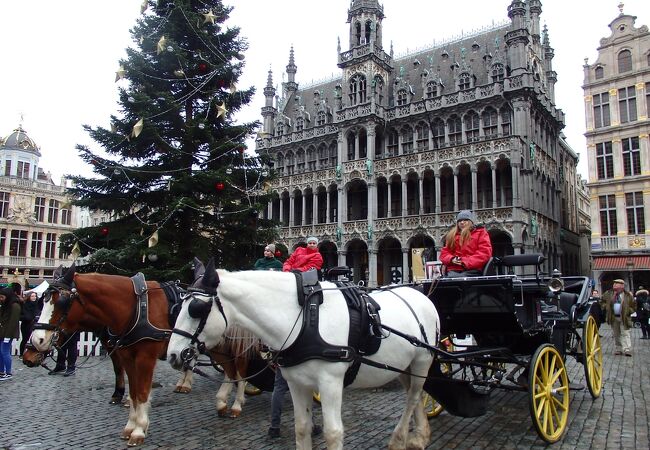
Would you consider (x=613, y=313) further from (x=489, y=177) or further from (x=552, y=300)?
(x=489, y=177)

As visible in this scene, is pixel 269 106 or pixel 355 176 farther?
pixel 269 106

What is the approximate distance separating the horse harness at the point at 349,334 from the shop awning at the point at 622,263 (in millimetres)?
29084

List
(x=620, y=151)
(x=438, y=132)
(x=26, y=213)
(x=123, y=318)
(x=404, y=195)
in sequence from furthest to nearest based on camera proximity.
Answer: (x=26, y=213) → (x=438, y=132) → (x=404, y=195) → (x=620, y=151) → (x=123, y=318)

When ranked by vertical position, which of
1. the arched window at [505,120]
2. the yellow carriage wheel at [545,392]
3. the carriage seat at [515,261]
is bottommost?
the yellow carriage wheel at [545,392]

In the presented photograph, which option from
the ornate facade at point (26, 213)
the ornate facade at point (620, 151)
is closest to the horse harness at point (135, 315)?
the ornate facade at point (620, 151)

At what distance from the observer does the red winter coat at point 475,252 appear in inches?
237

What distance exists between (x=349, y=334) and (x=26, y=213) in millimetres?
55483

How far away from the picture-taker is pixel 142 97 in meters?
11.8

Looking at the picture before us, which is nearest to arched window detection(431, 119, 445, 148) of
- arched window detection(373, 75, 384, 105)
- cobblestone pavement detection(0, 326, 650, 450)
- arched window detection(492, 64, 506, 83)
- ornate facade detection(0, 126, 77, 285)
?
arched window detection(492, 64, 506, 83)

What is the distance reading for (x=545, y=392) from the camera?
5379 mm

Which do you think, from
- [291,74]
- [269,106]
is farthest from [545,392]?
[291,74]

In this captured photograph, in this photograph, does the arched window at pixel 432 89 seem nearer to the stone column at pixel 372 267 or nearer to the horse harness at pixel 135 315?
the stone column at pixel 372 267

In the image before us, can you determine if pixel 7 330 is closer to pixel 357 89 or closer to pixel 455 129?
pixel 455 129

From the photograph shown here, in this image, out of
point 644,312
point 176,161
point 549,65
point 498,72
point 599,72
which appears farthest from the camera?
point 549,65
